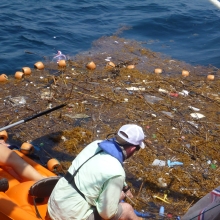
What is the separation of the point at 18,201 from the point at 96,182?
102 centimetres

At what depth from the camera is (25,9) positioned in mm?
14078

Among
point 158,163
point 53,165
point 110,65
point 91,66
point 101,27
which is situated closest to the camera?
point 53,165

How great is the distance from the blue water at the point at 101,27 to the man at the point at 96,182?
598 centimetres

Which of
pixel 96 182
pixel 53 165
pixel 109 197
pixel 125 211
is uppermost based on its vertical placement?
pixel 96 182

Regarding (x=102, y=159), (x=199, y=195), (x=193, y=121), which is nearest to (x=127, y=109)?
(x=193, y=121)

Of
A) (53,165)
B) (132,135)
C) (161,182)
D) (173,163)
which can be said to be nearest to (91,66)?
(173,163)

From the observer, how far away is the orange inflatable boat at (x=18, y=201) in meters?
3.70

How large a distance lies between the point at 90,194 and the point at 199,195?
2.07 meters

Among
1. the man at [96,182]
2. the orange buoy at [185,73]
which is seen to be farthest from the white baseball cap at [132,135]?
the orange buoy at [185,73]

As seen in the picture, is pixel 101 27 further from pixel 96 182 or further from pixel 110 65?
pixel 96 182

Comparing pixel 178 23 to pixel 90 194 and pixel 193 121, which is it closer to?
Result: pixel 193 121

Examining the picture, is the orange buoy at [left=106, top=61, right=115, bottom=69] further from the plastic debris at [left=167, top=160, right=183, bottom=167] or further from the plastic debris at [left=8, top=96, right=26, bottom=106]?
the plastic debris at [left=167, top=160, right=183, bottom=167]

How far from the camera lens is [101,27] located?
516 inches

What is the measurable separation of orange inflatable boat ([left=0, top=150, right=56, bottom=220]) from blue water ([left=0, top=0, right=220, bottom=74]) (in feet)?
16.3
